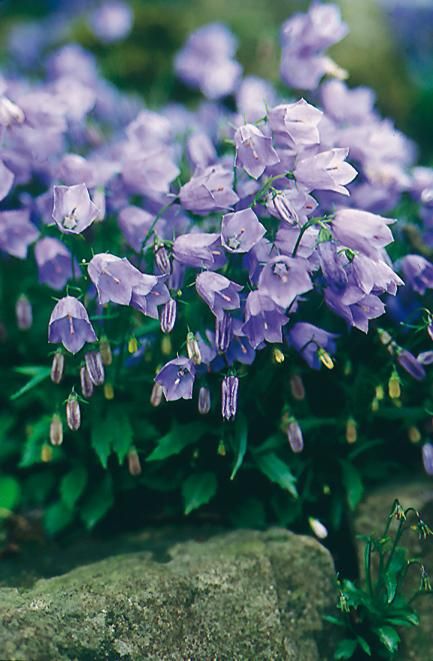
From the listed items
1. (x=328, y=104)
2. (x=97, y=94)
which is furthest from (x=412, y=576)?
(x=97, y=94)

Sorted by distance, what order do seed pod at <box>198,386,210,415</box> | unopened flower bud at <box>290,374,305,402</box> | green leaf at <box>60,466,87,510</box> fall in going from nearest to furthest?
seed pod at <box>198,386,210,415</box> → unopened flower bud at <box>290,374,305,402</box> → green leaf at <box>60,466,87,510</box>

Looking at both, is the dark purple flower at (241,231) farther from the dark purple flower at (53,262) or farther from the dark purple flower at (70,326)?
the dark purple flower at (53,262)

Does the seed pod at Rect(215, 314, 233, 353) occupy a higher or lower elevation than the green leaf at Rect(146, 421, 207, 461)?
higher

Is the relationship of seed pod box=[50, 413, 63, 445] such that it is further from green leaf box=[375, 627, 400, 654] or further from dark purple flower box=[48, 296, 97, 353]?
green leaf box=[375, 627, 400, 654]

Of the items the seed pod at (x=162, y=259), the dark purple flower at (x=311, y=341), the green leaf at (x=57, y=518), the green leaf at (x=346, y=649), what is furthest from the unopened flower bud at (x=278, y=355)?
the green leaf at (x=57, y=518)

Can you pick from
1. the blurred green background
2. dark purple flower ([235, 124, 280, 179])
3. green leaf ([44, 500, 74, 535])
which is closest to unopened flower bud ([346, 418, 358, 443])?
dark purple flower ([235, 124, 280, 179])

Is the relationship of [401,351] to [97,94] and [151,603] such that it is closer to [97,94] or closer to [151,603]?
[151,603]
